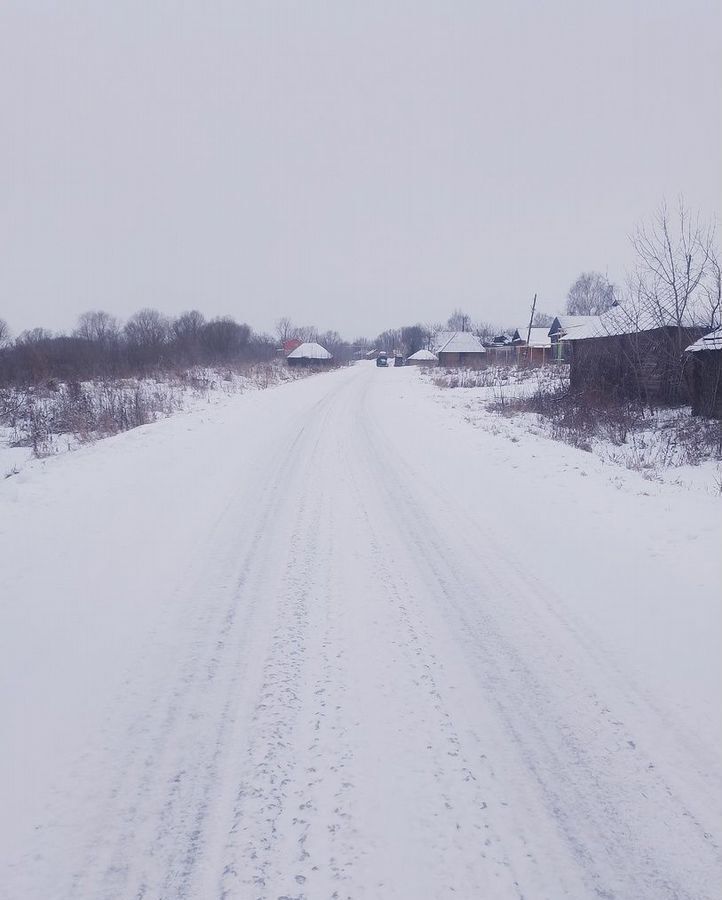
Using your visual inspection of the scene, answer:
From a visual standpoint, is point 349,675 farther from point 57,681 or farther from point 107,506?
point 107,506

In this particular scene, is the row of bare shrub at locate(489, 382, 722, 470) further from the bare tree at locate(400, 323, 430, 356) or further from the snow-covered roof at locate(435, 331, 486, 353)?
the bare tree at locate(400, 323, 430, 356)

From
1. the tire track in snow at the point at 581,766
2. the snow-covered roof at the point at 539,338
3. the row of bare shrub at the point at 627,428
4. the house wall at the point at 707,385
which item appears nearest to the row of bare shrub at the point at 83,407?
the tire track in snow at the point at 581,766

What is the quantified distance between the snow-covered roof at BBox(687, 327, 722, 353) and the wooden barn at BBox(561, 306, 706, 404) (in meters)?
0.79

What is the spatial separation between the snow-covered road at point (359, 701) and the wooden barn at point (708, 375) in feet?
36.3

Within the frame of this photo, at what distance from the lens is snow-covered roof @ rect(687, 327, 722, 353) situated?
50.2 ft

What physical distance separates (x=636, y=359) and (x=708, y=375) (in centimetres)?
316

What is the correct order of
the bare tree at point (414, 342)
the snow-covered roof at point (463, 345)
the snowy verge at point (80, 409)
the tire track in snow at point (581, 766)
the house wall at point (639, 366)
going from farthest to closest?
the bare tree at point (414, 342)
the snow-covered roof at point (463, 345)
the house wall at point (639, 366)
the snowy verge at point (80, 409)
the tire track in snow at point (581, 766)

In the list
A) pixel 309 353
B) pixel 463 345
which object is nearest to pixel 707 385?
pixel 463 345

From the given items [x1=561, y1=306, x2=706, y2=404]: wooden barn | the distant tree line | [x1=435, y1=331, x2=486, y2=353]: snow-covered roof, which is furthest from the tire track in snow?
[x1=435, y1=331, x2=486, y2=353]: snow-covered roof

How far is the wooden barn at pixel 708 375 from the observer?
610 inches

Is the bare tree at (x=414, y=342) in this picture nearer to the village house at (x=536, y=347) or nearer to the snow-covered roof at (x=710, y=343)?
the village house at (x=536, y=347)

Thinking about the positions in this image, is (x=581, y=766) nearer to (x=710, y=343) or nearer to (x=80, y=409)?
(x=710, y=343)

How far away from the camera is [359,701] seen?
320 centimetres

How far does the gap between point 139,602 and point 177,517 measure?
7.54 ft
